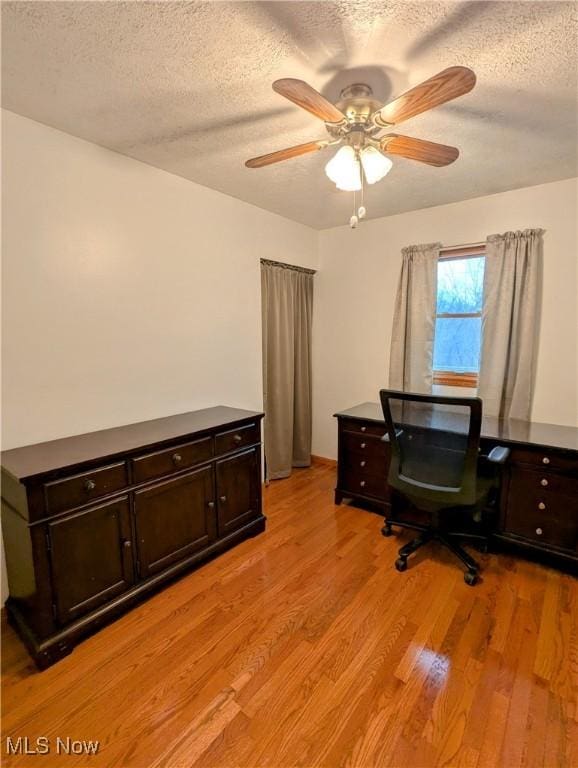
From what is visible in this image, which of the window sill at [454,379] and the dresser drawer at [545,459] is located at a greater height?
the window sill at [454,379]

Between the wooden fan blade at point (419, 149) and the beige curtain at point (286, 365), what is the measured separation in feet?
6.03

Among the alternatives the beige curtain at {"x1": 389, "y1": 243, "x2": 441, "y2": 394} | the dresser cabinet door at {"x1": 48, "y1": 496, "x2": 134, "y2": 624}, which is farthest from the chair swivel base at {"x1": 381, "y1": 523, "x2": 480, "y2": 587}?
the dresser cabinet door at {"x1": 48, "y1": 496, "x2": 134, "y2": 624}

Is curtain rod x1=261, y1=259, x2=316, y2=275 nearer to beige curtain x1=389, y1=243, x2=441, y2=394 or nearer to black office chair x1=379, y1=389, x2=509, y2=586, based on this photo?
beige curtain x1=389, y1=243, x2=441, y2=394

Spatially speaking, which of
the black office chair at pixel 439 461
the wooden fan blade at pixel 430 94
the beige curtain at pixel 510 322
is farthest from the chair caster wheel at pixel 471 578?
the wooden fan blade at pixel 430 94

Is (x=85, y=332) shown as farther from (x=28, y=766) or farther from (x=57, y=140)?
(x=28, y=766)

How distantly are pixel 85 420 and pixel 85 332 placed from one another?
515mm

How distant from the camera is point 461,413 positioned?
6.57 ft

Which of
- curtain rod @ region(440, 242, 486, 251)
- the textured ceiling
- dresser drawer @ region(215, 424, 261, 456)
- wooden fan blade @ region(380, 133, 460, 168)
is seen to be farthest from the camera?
curtain rod @ region(440, 242, 486, 251)

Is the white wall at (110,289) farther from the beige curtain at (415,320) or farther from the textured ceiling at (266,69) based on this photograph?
the beige curtain at (415,320)

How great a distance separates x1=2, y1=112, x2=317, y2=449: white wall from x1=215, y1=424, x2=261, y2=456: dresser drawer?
0.53 m

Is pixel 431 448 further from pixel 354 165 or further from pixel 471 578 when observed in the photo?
pixel 354 165

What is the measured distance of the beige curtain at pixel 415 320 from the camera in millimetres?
3170

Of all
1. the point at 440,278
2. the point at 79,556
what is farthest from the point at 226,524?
the point at 440,278

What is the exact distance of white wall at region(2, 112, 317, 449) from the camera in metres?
1.85
